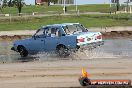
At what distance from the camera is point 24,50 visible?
2400cm

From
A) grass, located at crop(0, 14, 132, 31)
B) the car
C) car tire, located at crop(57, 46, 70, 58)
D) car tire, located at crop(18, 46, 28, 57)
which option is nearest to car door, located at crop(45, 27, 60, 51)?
the car

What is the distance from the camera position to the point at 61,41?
22297 mm

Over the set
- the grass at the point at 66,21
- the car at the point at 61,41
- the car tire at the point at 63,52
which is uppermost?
the car at the point at 61,41

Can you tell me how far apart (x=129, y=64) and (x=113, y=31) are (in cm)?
2218

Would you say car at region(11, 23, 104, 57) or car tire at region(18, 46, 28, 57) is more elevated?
car at region(11, 23, 104, 57)

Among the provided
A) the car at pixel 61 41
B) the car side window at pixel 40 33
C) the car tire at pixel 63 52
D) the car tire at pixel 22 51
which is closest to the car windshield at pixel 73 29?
the car at pixel 61 41

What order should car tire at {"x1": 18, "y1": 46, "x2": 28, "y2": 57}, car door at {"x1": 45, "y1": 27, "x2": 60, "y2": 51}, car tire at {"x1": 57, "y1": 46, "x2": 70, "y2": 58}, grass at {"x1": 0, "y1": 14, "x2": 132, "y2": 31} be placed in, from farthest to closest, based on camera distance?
grass at {"x1": 0, "y1": 14, "x2": 132, "y2": 31}
car tire at {"x1": 18, "y1": 46, "x2": 28, "y2": 57}
car door at {"x1": 45, "y1": 27, "x2": 60, "y2": 51}
car tire at {"x1": 57, "y1": 46, "x2": 70, "y2": 58}

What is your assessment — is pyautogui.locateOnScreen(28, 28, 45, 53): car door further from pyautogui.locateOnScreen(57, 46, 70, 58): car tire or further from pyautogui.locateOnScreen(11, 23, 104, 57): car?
pyautogui.locateOnScreen(57, 46, 70, 58): car tire

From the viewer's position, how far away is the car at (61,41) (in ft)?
71.6

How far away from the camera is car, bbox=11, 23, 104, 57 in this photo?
21.8 metres

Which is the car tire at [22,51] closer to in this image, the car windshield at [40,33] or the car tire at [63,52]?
the car windshield at [40,33]

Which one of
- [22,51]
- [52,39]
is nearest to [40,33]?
[52,39]

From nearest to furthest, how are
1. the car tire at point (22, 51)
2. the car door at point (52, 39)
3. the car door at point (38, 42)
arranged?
the car door at point (52, 39)
the car door at point (38, 42)
the car tire at point (22, 51)

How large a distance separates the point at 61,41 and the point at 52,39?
2.38 ft
